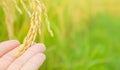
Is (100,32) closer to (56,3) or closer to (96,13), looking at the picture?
(96,13)

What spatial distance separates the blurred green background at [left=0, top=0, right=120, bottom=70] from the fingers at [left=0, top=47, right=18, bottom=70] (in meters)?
0.15

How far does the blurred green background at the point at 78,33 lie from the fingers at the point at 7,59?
0.15 metres

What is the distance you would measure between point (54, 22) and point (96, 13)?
1.93 feet

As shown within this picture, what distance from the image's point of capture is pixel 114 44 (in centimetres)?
152

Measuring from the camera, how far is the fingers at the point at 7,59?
0.69 m

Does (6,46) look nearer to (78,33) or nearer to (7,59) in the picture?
(7,59)

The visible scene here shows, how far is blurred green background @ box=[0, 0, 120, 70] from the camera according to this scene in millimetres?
1132

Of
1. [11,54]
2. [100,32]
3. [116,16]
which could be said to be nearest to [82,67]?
[100,32]

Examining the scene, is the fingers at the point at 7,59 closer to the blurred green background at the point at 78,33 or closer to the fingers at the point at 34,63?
the fingers at the point at 34,63

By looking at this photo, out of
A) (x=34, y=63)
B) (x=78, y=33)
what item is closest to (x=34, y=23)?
(x=34, y=63)

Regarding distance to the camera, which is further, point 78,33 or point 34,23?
point 78,33

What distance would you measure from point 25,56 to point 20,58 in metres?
0.01

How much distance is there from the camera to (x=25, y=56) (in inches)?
27.1

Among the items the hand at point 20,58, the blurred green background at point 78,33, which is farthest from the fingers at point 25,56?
the blurred green background at point 78,33
